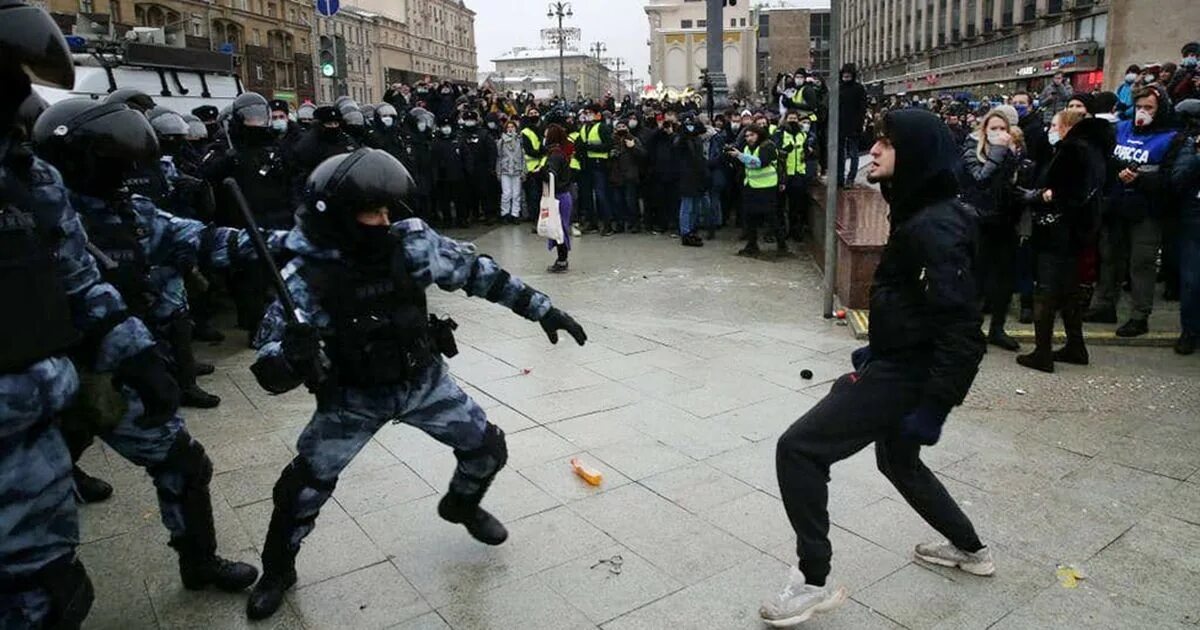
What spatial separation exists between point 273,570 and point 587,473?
1696 millimetres

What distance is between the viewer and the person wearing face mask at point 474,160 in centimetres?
1430

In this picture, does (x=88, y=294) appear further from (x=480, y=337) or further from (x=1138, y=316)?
(x=1138, y=316)

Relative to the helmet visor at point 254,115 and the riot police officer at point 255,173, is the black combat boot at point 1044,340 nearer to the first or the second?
the riot police officer at point 255,173

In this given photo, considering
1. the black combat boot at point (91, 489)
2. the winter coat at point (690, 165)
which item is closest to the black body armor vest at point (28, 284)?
the black combat boot at point (91, 489)

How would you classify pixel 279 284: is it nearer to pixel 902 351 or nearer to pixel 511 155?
pixel 902 351

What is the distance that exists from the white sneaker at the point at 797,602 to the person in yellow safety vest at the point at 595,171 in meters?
11.0

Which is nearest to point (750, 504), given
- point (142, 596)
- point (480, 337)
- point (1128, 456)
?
point (1128, 456)

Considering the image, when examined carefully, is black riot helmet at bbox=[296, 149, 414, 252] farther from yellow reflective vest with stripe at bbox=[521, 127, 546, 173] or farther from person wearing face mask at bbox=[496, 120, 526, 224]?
person wearing face mask at bbox=[496, 120, 526, 224]

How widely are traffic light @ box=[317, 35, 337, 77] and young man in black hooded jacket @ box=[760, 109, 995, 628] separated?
478 inches

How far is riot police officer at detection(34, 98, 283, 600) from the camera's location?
319 cm

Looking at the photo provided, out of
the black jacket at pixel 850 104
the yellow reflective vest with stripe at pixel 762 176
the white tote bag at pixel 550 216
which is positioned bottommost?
the white tote bag at pixel 550 216

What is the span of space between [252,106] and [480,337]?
2857 millimetres

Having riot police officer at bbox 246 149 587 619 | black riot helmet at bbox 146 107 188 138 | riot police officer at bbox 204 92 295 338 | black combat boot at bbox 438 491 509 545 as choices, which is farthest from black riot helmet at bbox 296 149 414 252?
riot police officer at bbox 204 92 295 338

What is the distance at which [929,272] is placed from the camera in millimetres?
2990
